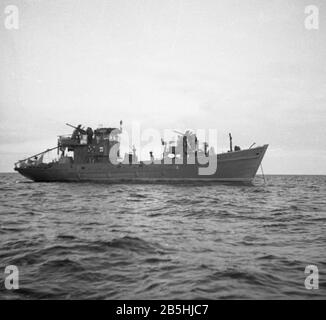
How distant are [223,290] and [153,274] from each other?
1467mm

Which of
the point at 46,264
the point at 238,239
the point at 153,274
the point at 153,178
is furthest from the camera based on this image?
the point at 153,178

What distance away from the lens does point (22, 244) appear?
7.86m

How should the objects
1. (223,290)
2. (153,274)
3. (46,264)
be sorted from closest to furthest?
(223,290) < (153,274) < (46,264)

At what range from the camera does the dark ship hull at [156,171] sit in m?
38.6

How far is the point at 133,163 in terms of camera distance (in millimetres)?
42875

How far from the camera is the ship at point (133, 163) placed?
3900 centimetres

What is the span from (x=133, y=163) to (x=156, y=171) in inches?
166

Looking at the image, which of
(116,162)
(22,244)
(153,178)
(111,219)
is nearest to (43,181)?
(116,162)

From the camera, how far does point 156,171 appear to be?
41.2 metres

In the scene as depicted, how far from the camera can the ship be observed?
39.0 metres
